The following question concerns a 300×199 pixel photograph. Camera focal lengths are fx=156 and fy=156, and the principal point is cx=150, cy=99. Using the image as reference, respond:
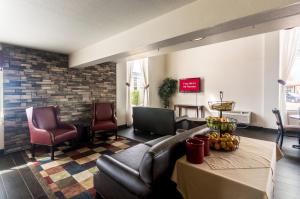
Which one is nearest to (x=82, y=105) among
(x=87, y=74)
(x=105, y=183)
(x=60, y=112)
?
(x=60, y=112)

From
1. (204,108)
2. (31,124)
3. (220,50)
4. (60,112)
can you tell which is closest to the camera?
(31,124)

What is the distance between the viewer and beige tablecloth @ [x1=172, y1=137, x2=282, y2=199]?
967 mm

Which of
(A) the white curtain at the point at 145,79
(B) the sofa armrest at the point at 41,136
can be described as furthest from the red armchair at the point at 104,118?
(A) the white curtain at the point at 145,79

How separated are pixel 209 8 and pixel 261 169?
5.08 feet

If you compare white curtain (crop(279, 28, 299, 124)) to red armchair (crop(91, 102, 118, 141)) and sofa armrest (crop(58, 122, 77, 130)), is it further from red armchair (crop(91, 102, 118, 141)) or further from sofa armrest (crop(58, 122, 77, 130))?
sofa armrest (crop(58, 122, 77, 130))

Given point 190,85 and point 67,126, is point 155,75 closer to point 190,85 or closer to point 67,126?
point 190,85

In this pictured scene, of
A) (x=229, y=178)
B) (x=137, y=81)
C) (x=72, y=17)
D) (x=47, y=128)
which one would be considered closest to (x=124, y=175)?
(x=229, y=178)

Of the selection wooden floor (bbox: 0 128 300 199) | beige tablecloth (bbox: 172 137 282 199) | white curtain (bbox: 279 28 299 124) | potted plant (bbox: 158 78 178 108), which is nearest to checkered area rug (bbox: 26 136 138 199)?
wooden floor (bbox: 0 128 300 199)

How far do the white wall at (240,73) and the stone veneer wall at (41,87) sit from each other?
374 centimetres

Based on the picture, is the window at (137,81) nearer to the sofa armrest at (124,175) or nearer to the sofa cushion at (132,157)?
the sofa cushion at (132,157)

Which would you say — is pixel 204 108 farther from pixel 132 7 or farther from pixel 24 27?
pixel 24 27

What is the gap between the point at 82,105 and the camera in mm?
4449

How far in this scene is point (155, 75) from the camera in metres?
6.89

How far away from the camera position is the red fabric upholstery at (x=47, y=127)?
3000 mm
